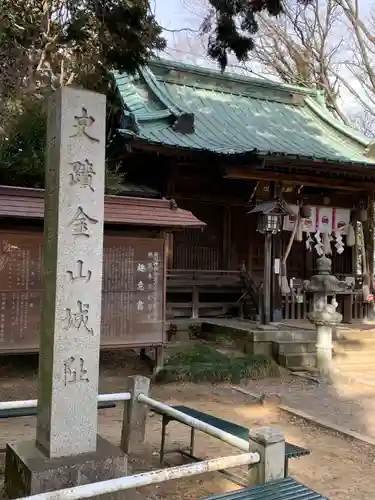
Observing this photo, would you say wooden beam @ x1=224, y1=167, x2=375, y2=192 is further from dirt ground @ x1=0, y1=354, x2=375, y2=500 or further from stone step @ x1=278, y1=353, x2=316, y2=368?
dirt ground @ x1=0, y1=354, x2=375, y2=500

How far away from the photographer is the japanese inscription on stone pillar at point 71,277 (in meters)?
3.56

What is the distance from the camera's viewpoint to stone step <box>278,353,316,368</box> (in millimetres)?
9375

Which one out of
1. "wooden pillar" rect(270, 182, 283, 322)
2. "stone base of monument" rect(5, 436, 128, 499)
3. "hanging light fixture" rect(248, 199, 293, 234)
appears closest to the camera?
"stone base of monument" rect(5, 436, 128, 499)

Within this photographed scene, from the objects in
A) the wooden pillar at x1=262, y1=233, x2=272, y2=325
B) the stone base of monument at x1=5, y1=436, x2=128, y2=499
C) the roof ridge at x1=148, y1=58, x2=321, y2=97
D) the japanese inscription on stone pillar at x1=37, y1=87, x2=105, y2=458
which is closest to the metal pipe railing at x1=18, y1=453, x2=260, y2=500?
the stone base of monument at x1=5, y1=436, x2=128, y2=499

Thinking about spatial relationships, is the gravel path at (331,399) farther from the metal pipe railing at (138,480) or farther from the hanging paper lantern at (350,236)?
the hanging paper lantern at (350,236)

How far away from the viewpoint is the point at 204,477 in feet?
15.1

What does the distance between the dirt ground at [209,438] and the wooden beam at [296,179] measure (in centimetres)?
428

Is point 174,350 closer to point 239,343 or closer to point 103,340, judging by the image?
point 239,343

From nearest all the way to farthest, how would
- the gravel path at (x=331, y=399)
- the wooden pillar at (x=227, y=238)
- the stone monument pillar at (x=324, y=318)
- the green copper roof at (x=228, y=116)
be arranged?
the gravel path at (x=331, y=399)
the stone monument pillar at (x=324, y=318)
the green copper roof at (x=228, y=116)
the wooden pillar at (x=227, y=238)

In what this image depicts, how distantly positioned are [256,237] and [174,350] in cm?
441

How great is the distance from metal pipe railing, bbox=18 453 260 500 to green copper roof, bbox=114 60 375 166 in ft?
24.3

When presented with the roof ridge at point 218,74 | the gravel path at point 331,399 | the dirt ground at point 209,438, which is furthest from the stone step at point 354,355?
the roof ridge at point 218,74

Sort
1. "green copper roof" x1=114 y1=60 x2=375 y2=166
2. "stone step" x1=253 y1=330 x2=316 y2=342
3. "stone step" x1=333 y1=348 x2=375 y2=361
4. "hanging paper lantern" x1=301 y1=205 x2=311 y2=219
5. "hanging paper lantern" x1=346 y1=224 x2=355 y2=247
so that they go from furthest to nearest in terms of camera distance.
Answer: "hanging paper lantern" x1=346 y1=224 x2=355 y2=247 → "hanging paper lantern" x1=301 y1=205 x2=311 y2=219 → "green copper roof" x1=114 y1=60 x2=375 y2=166 → "stone step" x1=333 y1=348 x2=375 y2=361 → "stone step" x1=253 y1=330 x2=316 y2=342

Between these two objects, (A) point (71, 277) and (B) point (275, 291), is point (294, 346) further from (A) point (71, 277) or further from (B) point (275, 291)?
(A) point (71, 277)
